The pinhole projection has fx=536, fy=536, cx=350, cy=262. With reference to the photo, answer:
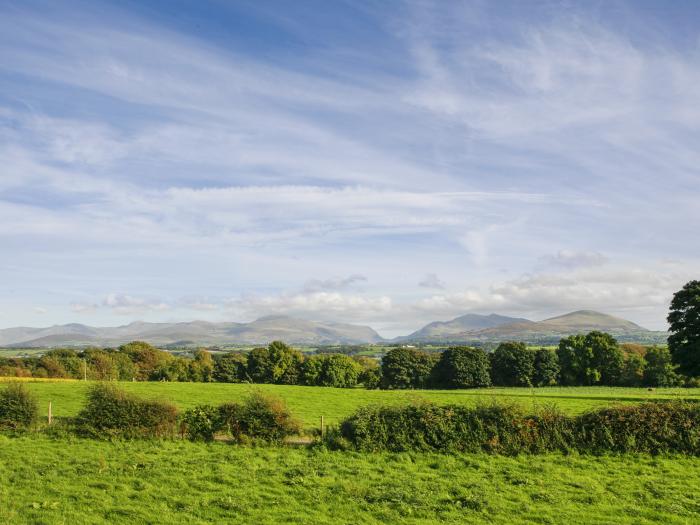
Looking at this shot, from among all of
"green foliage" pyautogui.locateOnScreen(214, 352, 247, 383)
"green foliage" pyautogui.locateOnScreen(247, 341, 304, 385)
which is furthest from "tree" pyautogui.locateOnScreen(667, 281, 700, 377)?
"green foliage" pyautogui.locateOnScreen(214, 352, 247, 383)

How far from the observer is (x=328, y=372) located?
111m

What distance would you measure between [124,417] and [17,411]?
6886mm

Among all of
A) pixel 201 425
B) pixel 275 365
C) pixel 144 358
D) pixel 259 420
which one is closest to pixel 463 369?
pixel 275 365

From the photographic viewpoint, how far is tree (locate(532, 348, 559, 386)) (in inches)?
4163

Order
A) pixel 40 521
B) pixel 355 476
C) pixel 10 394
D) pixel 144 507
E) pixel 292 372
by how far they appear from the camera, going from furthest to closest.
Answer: pixel 292 372 → pixel 10 394 → pixel 355 476 → pixel 144 507 → pixel 40 521

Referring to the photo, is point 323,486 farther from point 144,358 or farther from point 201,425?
point 144,358

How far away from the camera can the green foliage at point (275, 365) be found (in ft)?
359

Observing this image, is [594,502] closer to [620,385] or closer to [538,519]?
[538,519]

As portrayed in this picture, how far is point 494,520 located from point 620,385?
9998 cm

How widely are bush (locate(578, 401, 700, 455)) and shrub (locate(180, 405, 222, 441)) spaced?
56.9 ft

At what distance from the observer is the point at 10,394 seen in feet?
96.4

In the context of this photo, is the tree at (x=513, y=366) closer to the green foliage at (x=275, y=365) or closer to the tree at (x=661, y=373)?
the tree at (x=661, y=373)

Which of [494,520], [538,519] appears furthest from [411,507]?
[538,519]

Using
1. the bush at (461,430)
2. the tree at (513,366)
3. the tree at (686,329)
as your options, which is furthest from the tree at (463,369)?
the bush at (461,430)
